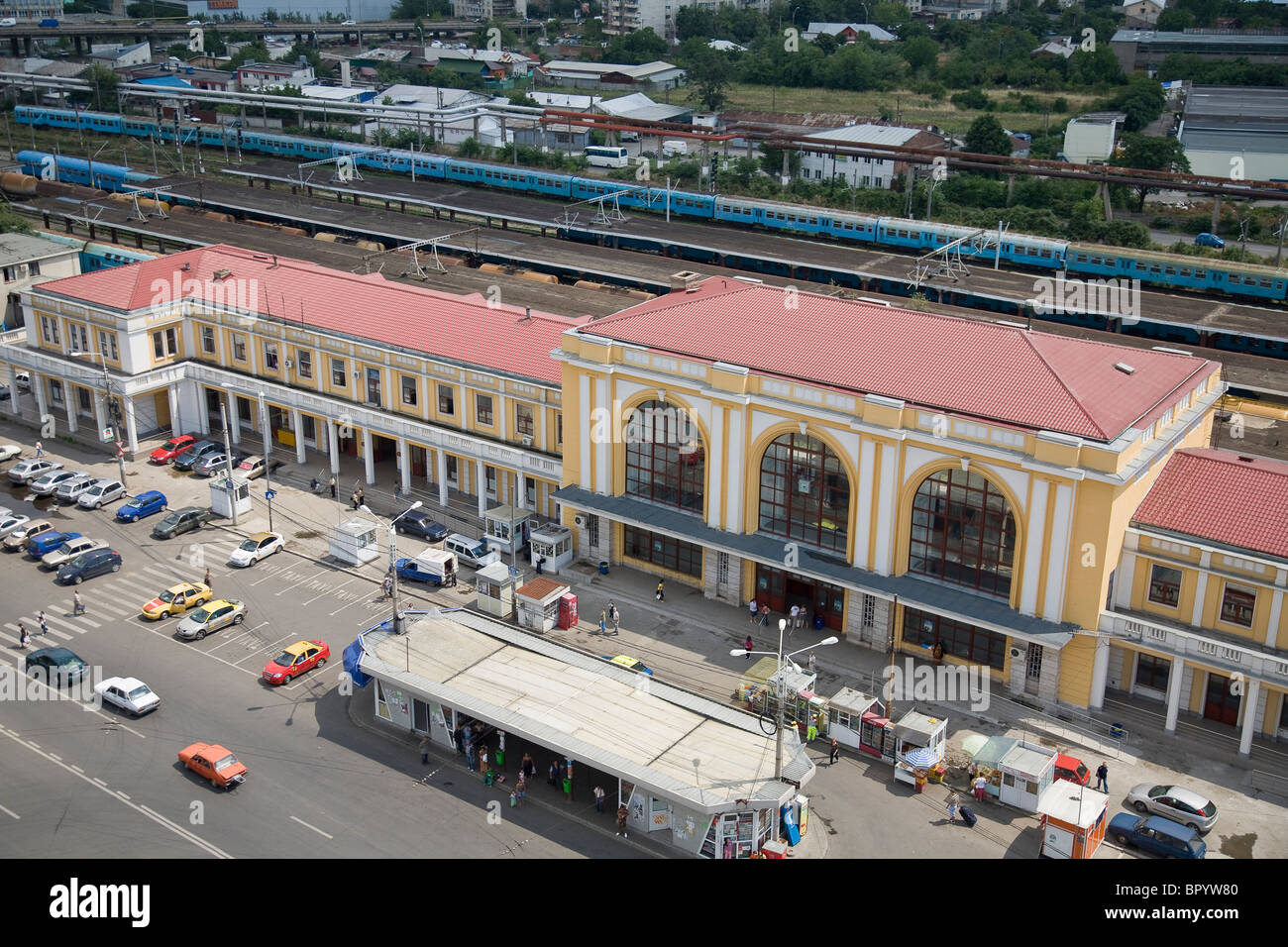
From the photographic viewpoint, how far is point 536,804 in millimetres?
45969

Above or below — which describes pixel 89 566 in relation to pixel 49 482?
below

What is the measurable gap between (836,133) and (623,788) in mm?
116952

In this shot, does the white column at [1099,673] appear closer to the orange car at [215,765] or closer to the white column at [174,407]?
the orange car at [215,765]

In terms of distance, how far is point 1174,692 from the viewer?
4950cm

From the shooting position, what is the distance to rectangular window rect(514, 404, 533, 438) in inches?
2606

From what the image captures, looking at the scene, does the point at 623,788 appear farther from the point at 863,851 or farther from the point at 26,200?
the point at 26,200

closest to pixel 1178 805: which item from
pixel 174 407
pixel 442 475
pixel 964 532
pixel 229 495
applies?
pixel 964 532

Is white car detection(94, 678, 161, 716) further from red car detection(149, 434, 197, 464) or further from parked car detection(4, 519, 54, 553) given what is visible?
red car detection(149, 434, 197, 464)

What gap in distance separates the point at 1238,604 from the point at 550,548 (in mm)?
30027

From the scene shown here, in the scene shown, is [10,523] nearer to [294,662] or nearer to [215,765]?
[294,662]

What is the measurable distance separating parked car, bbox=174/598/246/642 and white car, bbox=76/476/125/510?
1453cm

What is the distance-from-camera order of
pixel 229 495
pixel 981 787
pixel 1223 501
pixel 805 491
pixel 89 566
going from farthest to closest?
1. pixel 229 495
2. pixel 89 566
3. pixel 805 491
4. pixel 1223 501
5. pixel 981 787

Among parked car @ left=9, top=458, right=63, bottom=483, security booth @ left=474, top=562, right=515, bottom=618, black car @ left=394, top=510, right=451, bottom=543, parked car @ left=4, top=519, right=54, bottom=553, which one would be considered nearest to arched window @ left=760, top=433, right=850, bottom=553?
security booth @ left=474, top=562, right=515, bottom=618

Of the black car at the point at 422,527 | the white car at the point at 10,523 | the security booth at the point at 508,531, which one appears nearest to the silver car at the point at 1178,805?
the security booth at the point at 508,531
